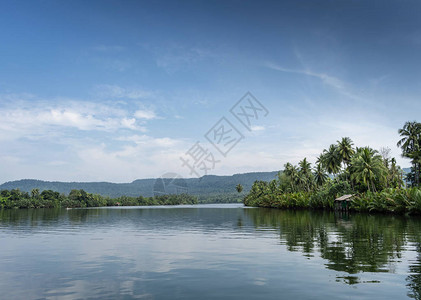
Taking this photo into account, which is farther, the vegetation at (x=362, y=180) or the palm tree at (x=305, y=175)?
the palm tree at (x=305, y=175)

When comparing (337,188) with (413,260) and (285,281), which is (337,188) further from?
(285,281)

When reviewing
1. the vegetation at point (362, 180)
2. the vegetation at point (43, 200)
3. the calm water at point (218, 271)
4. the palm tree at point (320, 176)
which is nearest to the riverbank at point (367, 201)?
the vegetation at point (362, 180)

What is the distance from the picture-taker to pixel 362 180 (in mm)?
74625

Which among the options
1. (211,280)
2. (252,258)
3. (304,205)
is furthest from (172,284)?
(304,205)

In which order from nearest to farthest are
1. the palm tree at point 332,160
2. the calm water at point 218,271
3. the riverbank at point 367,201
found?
the calm water at point 218,271 → the riverbank at point 367,201 → the palm tree at point 332,160

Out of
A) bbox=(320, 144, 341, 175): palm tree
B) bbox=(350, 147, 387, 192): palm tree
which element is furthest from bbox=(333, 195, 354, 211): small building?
bbox=(320, 144, 341, 175): palm tree

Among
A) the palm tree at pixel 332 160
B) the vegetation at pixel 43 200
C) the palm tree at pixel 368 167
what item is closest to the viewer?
the palm tree at pixel 368 167

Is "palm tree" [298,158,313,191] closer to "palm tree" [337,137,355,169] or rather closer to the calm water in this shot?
"palm tree" [337,137,355,169]

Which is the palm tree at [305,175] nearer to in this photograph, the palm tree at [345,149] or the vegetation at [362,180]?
the vegetation at [362,180]

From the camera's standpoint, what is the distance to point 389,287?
34.1 feet

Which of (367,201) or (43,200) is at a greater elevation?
(367,201)

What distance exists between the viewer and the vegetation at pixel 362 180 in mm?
54144

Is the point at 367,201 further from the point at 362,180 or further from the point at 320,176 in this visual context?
the point at 320,176

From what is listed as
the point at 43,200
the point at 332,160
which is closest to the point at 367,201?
the point at 332,160
